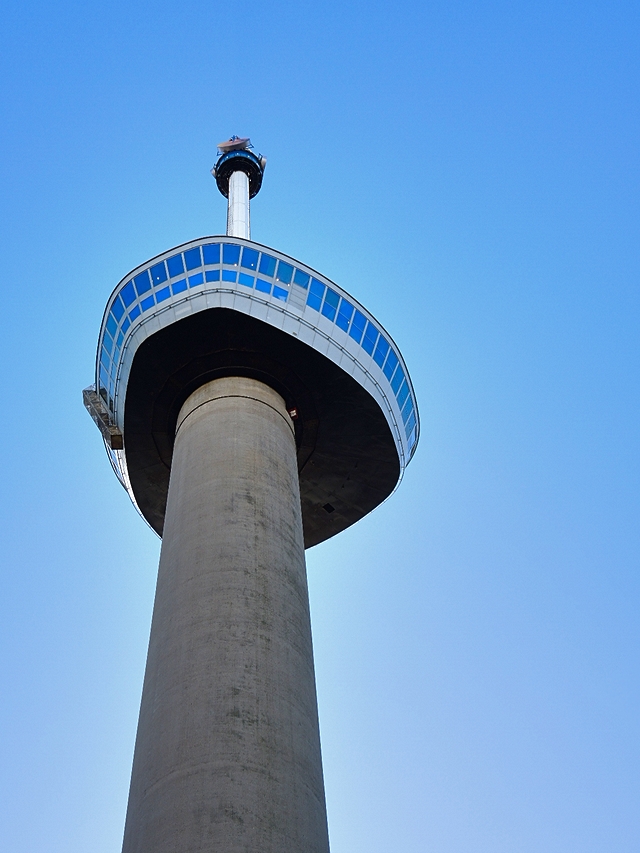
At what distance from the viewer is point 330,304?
2716 cm

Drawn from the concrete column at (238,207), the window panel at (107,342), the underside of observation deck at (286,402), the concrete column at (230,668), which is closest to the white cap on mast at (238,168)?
the concrete column at (238,207)

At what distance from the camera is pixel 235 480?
69.1ft

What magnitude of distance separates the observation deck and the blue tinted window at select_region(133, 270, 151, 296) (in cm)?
4

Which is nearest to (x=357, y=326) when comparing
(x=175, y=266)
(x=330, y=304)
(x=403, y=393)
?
(x=330, y=304)

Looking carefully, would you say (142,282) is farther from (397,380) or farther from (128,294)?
(397,380)

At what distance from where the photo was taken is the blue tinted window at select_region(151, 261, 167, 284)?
2638 cm

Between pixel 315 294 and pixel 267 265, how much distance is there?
1.80 meters

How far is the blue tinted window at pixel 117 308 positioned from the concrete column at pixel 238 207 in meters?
11.8

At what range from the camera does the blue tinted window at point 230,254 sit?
26.2 metres

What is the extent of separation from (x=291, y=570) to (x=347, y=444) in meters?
9.24

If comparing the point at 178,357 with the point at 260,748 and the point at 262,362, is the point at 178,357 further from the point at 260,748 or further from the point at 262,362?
the point at 260,748

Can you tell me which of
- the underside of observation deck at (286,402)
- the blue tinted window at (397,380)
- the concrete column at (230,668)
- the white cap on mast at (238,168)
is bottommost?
the concrete column at (230,668)

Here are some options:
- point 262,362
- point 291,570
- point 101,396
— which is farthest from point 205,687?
point 101,396

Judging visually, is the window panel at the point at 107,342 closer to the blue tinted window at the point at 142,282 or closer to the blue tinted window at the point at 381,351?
the blue tinted window at the point at 142,282
